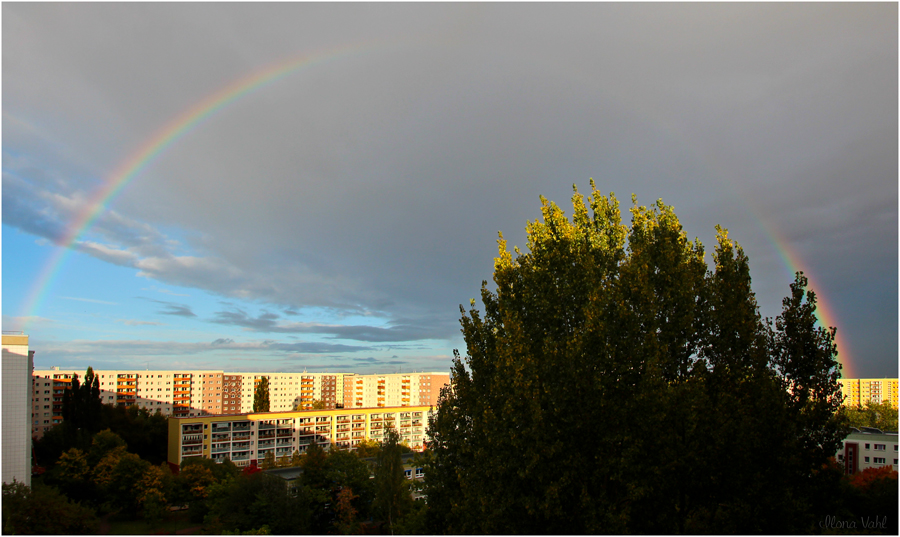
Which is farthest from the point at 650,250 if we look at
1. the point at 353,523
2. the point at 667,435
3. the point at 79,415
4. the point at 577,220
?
the point at 79,415

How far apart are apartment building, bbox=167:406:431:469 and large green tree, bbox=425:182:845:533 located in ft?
160

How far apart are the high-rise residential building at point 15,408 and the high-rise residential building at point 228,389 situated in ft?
240

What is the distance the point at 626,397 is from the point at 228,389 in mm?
120483

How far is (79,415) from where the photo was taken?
5484cm

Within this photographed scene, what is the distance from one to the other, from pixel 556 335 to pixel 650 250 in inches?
132

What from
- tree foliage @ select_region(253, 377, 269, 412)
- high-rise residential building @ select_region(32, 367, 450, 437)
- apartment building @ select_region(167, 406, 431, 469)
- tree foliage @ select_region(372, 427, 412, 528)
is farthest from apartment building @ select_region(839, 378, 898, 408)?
tree foliage @ select_region(372, 427, 412, 528)

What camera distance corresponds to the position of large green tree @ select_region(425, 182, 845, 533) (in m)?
9.12

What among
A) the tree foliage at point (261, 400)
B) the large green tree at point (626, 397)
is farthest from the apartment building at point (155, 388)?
the large green tree at point (626, 397)

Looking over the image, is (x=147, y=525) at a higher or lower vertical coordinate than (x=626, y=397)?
lower

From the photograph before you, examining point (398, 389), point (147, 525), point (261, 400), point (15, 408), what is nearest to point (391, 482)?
point (15, 408)

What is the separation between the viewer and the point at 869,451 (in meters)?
51.7

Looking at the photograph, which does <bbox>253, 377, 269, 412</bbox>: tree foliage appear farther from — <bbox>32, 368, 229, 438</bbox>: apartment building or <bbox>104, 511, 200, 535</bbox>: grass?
<bbox>32, 368, 229, 438</bbox>: apartment building

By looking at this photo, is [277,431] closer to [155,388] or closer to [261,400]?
[261,400]

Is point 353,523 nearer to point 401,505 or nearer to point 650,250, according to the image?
point 401,505
